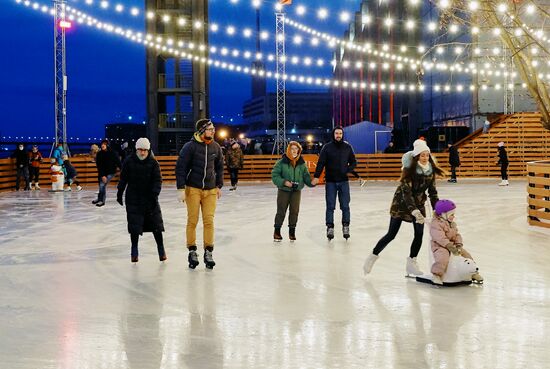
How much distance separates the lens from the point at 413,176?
26.0 feet

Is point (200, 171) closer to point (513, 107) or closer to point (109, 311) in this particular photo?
point (109, 311)

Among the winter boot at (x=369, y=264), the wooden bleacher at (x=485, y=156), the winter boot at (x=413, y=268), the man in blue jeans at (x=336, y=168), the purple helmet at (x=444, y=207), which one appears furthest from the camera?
the wooden bleacher at (x=485, y=156)

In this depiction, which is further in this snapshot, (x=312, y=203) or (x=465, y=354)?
(x=312, y=203)

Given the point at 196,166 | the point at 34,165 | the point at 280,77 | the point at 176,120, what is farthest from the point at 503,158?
the point at 176,120

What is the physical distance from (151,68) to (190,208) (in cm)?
3726

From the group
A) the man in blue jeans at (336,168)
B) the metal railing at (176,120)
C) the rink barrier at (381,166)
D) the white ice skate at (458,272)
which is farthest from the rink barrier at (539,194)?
the metal railing at (176,120)

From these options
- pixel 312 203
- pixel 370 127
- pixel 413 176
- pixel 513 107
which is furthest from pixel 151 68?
pixel 413 176

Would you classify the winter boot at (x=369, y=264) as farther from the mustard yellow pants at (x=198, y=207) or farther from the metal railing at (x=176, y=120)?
the metal railing at (x=176, y=120)

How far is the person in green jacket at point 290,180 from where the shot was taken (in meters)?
11.4

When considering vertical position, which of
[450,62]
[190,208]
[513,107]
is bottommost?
[190,208]

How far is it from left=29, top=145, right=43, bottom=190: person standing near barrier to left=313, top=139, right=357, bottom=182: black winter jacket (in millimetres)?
17835

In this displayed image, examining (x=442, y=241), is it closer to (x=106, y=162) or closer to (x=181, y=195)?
(x=181, y=195)

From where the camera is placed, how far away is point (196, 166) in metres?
8.73

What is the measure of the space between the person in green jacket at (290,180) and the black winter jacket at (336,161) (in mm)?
304
